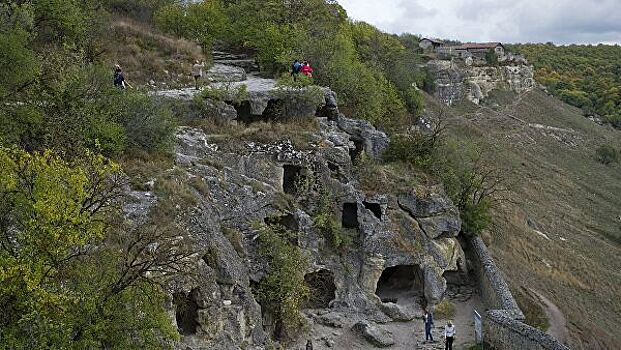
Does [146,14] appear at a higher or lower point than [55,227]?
higher

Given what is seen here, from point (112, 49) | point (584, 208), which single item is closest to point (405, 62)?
point (584, 208)

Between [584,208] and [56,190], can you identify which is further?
[584,208]

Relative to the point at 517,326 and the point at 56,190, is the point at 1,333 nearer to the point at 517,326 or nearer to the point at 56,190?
the point at 56,190

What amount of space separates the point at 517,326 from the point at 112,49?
→ 21.3m

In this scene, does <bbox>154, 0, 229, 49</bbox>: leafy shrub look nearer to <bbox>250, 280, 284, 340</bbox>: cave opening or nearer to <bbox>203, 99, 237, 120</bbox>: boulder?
<bbox>203, 99, 237, 120</bbox>: boulder

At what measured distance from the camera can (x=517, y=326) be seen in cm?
1622

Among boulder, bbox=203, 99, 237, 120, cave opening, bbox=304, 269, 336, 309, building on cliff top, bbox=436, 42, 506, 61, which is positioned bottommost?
cave opening, bbox=304, 269, 336, 309

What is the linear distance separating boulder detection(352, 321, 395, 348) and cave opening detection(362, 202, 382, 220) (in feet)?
16.0

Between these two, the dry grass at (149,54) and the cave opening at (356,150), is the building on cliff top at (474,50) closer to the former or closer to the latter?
the dry grass at (149,54)

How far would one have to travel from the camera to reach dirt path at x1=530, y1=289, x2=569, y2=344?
70.1ft

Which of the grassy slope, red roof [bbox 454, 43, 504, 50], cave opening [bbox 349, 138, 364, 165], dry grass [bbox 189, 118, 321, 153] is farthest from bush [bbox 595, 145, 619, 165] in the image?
dry grass [bbox 189, 118, 321, 153]

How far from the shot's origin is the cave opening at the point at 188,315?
14.2 meters

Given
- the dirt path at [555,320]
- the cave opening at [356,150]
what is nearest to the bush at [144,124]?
the cave opening at [356,150]

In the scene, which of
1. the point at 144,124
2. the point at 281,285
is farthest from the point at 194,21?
the point at 281,285
